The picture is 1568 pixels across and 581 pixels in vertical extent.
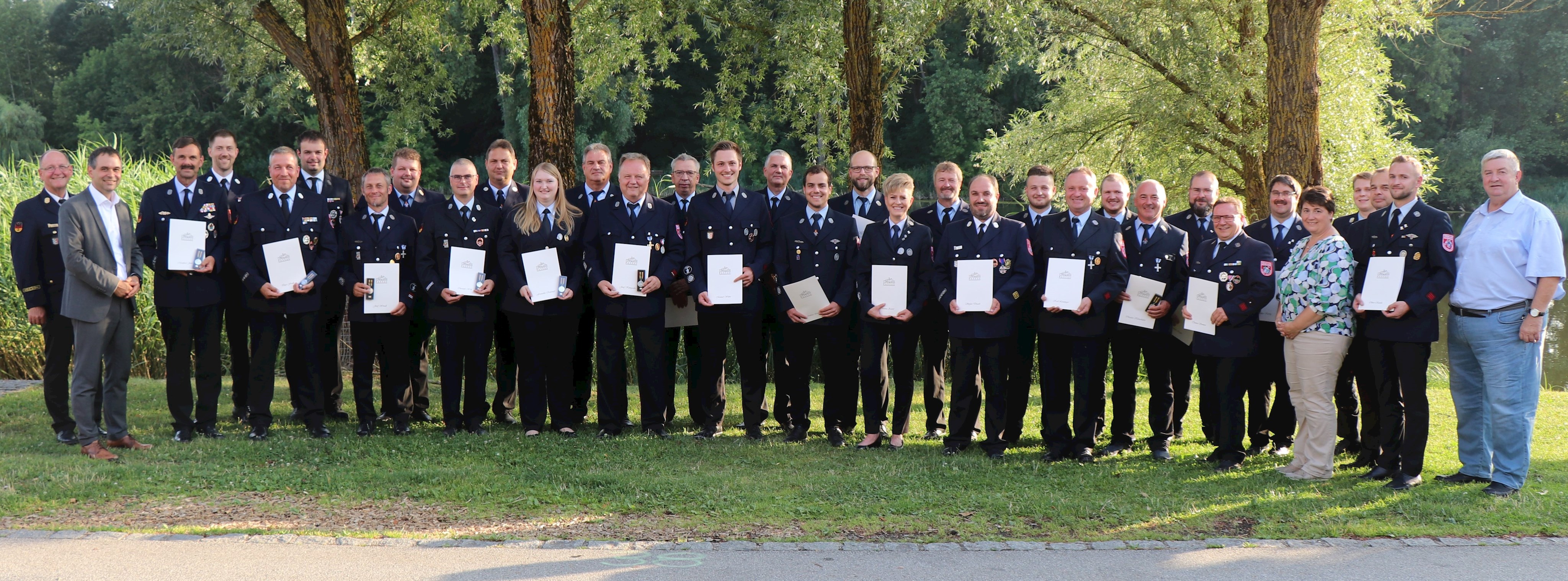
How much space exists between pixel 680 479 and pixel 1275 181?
14.7 feet

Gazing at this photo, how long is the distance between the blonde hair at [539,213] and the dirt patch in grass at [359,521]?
226 cm

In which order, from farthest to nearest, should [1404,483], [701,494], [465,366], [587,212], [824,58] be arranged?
[824,58] < [465,366] < [587,212] < [1404,483] < [701,494]

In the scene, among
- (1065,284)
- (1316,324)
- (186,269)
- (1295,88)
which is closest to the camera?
(1316,324)

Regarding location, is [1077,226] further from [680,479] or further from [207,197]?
[207,197]

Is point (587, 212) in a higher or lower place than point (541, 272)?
higher

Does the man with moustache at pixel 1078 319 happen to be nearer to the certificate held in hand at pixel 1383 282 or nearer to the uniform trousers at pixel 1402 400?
the certificate held in hand at pixel 1383 282

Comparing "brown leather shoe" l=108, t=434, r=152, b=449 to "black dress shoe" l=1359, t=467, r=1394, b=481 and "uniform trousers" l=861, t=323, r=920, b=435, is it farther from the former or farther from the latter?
"black dress shoe" l=1359, t=467, r=1394, b=481

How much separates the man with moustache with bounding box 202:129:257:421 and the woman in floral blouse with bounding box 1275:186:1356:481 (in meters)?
6.82

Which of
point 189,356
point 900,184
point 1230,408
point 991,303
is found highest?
point 900,184

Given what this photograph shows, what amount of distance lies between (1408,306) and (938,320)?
2890 millimetres

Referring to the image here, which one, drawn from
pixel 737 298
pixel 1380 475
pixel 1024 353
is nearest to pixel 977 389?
pixel 1024 353

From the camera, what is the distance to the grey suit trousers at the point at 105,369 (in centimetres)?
684

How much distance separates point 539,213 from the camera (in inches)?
294

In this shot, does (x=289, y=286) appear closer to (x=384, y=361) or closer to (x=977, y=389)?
(x=384, y=361)
